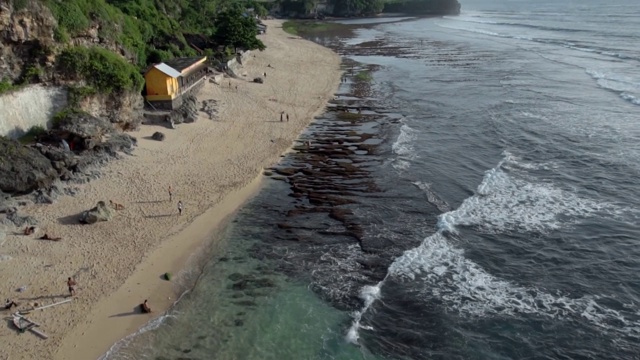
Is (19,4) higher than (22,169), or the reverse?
(19,4)

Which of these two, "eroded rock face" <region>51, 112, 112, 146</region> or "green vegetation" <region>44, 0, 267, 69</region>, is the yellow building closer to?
"green vegetation" <region>44, 0, 267, 69</region>

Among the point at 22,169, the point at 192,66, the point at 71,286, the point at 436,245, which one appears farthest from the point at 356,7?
the point at 71,286

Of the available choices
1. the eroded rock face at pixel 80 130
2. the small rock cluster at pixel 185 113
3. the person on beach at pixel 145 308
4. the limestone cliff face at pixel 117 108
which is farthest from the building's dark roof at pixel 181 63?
the person on beach at pixel 145 308

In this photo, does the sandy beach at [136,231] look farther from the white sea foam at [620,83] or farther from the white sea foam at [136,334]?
the white sea foam at [620,83]

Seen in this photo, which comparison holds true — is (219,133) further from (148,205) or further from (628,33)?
(628,33)

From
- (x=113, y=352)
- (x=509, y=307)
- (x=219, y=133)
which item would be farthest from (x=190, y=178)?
(x=509, y=307)

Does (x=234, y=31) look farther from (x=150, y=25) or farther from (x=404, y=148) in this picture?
(x=404, y=148)

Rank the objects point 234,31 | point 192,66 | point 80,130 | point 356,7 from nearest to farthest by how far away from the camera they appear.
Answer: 1. point 80,130
2. point 192,66
3. point 234,31
4. point 356,7

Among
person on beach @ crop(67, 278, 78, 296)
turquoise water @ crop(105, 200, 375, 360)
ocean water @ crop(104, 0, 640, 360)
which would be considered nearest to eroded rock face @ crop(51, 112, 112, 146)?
ocean water @ crop(104, 0, 640, 360)
